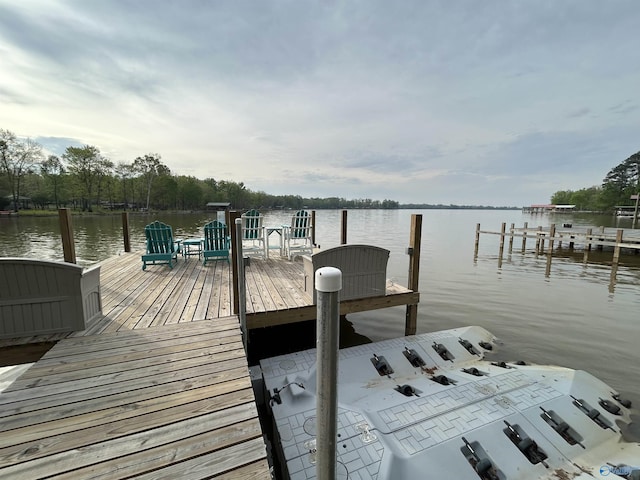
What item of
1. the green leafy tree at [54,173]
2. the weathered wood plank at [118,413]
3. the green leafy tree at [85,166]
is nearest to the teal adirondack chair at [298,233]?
the weathered wood plank at [118,413]

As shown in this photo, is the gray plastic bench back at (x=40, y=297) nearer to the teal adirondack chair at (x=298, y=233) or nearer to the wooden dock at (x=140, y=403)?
the wooden dock at (x=140, y=403)

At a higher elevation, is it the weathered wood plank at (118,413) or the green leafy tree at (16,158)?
the green leafy tree at (16,158)

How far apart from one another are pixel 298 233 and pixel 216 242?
2046 millimetres

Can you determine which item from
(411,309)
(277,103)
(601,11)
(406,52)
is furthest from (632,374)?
(277,103)

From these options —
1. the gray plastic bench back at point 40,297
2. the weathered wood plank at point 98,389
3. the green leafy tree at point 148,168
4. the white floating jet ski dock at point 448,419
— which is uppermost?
the green leafy tree at point 148,168

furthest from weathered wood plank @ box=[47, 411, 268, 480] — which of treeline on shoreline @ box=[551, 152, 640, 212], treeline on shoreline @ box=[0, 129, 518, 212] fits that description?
treeline on shoreline @ box=[551, 152, 640, 212]

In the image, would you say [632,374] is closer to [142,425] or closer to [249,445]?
[249,445]

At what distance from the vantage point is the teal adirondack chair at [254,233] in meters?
6.75

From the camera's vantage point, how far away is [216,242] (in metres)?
6.23

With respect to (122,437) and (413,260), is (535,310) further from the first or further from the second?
(122,437)

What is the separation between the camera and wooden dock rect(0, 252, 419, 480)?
4.37 ft

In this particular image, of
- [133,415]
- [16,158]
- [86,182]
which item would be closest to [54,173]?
[86,182]

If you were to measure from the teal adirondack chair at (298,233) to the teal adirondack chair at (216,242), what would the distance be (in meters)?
1.52

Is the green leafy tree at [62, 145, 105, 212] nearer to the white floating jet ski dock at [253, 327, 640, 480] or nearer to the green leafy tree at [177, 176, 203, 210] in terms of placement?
the green leafy tree at [177, 176, 203, 210]
